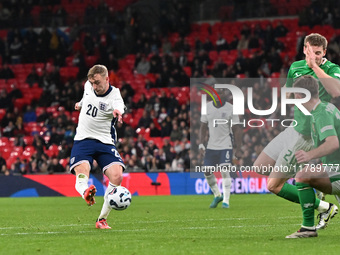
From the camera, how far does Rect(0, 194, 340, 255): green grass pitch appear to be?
736 centimetres

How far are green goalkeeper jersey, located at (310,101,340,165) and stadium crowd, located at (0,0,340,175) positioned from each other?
1305cm

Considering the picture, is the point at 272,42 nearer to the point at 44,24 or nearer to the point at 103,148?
the point at 44,24

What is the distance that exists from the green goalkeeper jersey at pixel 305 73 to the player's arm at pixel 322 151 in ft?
2.48

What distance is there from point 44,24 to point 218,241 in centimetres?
2812

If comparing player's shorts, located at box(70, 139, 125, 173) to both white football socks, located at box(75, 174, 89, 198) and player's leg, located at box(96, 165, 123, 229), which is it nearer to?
player's leg, located at box(96, 165, 123, 229)

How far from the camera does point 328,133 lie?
7.98 metres

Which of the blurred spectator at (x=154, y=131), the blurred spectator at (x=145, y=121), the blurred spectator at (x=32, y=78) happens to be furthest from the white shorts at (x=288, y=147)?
the blurred spectator at (x=32, y=78)

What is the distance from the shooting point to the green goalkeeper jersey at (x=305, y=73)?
8844 mm

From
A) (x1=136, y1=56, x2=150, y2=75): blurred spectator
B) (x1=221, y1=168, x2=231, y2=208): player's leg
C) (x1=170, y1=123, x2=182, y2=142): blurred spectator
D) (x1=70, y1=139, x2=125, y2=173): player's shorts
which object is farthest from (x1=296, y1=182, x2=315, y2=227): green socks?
(x1=136, y1=56, x2=150, y2=75): blurred spectator

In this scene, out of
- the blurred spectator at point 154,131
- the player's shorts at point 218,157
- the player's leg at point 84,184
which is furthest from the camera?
the blurred spectator at point 154,131

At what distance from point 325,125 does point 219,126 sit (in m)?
8.32

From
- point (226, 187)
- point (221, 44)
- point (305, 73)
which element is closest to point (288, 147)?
point (305, 73)

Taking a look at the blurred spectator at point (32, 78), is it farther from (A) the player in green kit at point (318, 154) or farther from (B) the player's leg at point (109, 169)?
(A) the player in green kit at point (318, 154)

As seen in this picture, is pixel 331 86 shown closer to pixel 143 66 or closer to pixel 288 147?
pixel 288 147
